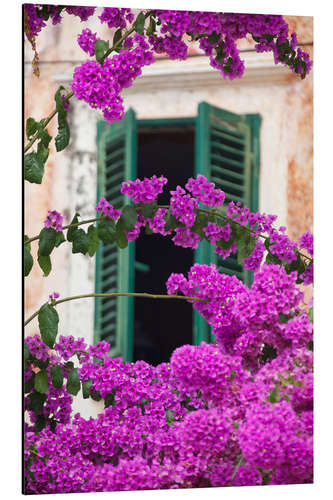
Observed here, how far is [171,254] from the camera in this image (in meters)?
3.06

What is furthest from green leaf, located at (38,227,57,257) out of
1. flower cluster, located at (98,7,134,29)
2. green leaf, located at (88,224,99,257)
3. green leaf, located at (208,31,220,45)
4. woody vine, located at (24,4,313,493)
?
green leaf, located at (208,31,220,45)

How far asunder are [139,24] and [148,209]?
59 centimetres

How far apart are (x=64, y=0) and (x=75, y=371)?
1160 mm

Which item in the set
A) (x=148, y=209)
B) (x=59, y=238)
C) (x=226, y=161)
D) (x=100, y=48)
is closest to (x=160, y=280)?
(x=148, y=209)

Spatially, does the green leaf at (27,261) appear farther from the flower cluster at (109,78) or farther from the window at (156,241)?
the flower cluster at (109,78)

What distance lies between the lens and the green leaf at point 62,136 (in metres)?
3.00

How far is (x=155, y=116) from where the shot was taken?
3209 millimetres

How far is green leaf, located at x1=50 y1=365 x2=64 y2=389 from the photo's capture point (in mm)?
2910

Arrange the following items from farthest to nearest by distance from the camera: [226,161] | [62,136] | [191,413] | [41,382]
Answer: [226,161] < [62,136] < [41,382] < [191,413]

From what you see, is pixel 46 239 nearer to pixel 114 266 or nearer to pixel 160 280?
pixel 114 266

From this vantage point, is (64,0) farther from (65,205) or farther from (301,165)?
(301,165)

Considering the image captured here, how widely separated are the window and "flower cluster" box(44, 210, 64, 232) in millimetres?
194
